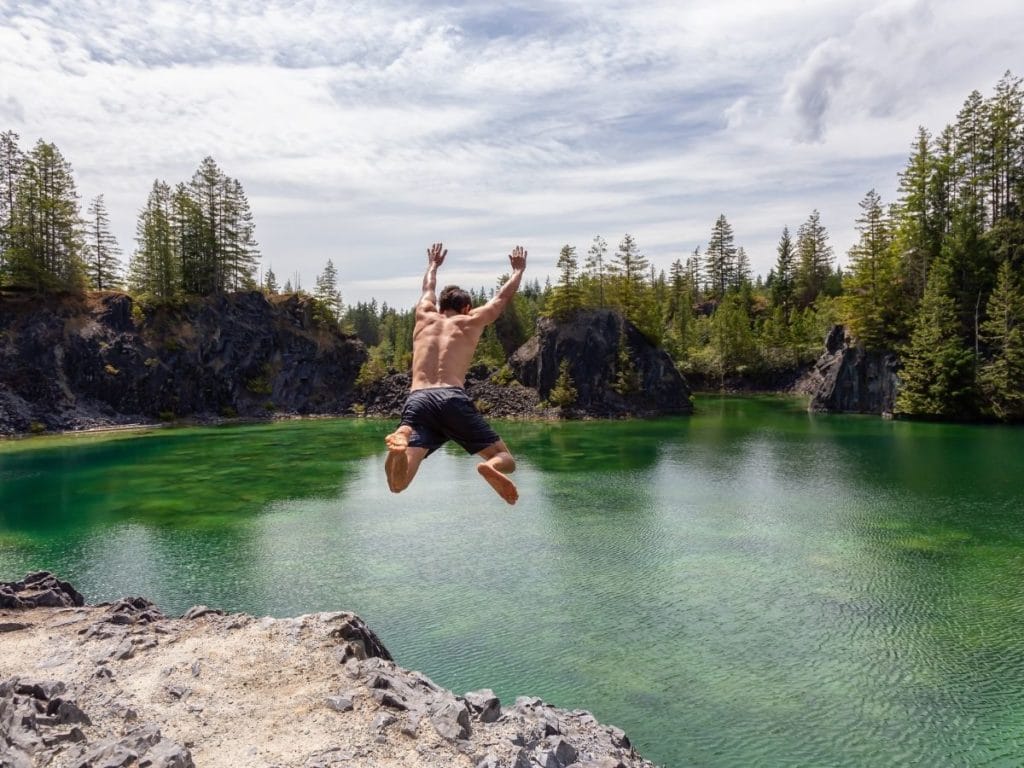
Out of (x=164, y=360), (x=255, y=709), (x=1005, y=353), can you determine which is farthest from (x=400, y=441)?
(x=164, y=360)

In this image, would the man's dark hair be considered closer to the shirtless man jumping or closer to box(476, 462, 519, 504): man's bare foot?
the shirtless man jumping

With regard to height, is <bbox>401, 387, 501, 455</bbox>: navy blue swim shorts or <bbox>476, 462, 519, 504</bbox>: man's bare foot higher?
<bbox>401, 387, 501, 455</bbox>: navy blue swim shorts

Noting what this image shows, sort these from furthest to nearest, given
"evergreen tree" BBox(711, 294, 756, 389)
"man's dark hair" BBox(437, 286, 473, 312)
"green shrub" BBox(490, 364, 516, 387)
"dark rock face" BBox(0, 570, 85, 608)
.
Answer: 1. "evergreen tree" BBox(711, 294, 756, 389)
2. "green shrub" BBox(490, 364, 516, 387)
3. "dark rock face" BBox(0, 570, 85, 608)
4. "man's dark hair" BBox(437, 286, 473, 312)

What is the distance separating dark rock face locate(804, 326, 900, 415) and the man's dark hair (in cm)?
6057

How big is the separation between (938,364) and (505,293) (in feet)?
187

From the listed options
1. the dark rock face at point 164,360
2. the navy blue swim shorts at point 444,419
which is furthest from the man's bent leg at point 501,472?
the dark rock face at point 164,360

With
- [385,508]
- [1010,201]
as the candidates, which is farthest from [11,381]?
[1010,201]

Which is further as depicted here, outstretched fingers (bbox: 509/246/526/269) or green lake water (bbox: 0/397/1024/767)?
green lake water (bbox: 0/397/1024/767)

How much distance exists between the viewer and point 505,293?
620 cm

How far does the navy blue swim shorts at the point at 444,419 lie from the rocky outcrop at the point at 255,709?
3.99 metres

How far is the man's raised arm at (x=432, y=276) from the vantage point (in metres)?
6.75

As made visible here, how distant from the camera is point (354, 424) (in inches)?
2527

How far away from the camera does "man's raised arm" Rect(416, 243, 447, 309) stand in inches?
266

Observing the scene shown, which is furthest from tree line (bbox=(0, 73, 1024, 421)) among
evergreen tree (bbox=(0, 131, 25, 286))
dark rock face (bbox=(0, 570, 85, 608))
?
dark rock face (bbox=(0, 570, 85, 608))
